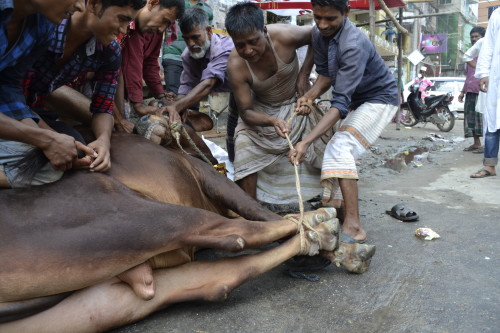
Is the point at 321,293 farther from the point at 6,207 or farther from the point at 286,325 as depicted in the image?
the point at 6,207

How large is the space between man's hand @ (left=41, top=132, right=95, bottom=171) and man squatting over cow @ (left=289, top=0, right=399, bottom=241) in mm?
1279

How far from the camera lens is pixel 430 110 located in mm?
11750

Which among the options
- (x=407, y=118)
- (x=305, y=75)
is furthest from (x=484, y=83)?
(x=407, y=118)

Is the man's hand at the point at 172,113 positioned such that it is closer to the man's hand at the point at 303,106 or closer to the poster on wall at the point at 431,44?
the man's hand at the point at 303,106

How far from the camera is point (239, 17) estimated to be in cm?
308

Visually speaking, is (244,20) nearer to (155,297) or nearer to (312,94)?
(312,94)

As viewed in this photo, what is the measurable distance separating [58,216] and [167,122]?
4.22 feet

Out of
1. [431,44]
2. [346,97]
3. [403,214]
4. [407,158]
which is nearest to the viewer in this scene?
[346,97]

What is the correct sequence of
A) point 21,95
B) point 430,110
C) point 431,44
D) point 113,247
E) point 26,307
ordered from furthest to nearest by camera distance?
point 431,44
point 430,110
point 21,95
point 113,247
point 26,307

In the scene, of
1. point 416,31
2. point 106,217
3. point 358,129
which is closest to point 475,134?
point 358,129

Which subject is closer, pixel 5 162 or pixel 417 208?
pixel 5 162

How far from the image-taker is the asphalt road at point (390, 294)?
6.25 feet

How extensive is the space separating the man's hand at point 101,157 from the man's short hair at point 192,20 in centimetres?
153

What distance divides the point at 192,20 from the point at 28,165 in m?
1.99
